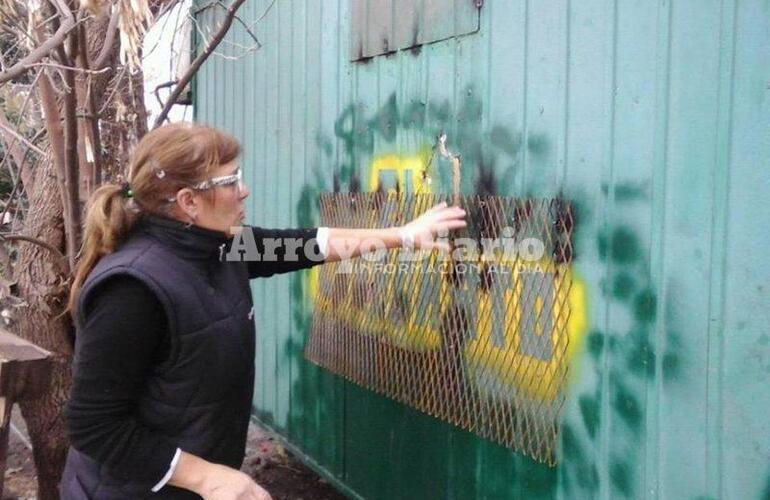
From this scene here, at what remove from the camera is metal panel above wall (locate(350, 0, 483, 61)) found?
10.6 ft

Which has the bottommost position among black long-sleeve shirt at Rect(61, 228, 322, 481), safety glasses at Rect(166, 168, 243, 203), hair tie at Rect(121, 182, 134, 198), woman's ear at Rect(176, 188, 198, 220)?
black long-sleeve shirt at Rect(61, 228, 322, 481)

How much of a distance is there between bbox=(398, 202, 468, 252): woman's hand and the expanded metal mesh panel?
0.27m

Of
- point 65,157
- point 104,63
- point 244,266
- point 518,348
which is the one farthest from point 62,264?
point 518,348

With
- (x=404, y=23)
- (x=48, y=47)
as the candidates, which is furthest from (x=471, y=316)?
(x=48, y=47)

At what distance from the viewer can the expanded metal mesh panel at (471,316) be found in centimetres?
276

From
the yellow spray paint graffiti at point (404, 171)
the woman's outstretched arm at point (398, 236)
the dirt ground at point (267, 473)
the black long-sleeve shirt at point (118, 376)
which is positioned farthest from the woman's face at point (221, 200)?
the dirt ground at point (267, 473)

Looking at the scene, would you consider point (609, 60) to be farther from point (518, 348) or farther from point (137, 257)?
point (137, 257)

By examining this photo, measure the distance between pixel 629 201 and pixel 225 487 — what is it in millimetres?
1506

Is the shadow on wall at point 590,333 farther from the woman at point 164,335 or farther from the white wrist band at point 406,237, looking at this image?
the woman at point 164,335

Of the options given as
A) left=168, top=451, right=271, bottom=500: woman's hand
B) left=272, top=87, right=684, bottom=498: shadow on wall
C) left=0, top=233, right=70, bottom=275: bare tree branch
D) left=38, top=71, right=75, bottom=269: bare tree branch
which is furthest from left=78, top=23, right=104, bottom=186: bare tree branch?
left=168, top=451, right=271, bottom=500: woman's hand

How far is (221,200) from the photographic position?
7.08ft

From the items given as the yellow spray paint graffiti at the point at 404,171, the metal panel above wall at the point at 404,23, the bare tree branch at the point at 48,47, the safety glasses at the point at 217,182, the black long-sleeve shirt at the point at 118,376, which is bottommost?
the black long-sleeve shirt at the point at 118,376

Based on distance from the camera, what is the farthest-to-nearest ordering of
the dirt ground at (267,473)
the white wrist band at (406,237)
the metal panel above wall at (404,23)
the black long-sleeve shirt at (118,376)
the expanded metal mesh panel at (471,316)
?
the dirt ground at (267,473), the metal panel above wall at (404,23), the expanded metal mesh panel at (471,316), the white wrist band at (406,237), the black long-sleeve shirt at (118,376)

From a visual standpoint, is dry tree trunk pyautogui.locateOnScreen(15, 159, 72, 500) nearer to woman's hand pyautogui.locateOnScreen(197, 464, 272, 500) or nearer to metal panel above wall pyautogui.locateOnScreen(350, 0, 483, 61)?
metal panel above wall pyautogui.locateOnScreen(350, 0, 483, 61)
